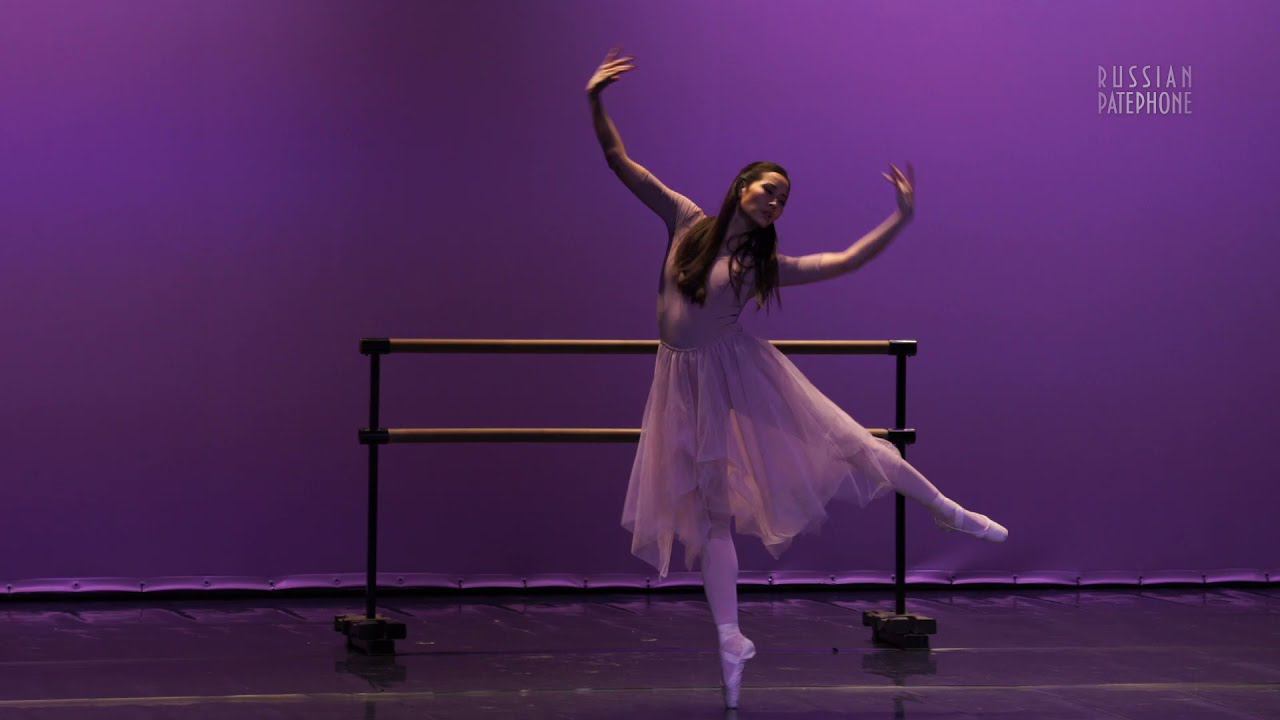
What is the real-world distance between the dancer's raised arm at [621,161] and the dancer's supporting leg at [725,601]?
0.69m

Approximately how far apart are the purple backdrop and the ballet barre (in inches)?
39.3

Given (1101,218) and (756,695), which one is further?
(1101,218)

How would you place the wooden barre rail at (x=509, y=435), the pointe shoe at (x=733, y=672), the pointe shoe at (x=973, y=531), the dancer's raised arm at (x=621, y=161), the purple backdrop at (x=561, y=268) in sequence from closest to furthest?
the pointe shoe at (x=733, y=672)
the dancer's raised arm at (x=621, y=161)
the pointe shoe at (x=973, y=531)
the wooden barre rail at (x=509, y=435)
the purple backdrop at (x=561, y=268)

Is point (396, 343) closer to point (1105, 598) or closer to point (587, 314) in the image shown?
point (587, 314)

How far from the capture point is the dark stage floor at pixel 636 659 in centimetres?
344

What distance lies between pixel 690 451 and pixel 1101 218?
263 centimetres

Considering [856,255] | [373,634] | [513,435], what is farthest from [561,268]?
[856,255]

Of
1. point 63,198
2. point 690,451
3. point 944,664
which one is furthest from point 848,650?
point 63,198

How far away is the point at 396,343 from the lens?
13.6ft

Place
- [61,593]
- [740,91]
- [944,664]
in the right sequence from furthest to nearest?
1. [740,91]
2. [61,593]
3. [944,664]

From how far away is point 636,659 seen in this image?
4035mm

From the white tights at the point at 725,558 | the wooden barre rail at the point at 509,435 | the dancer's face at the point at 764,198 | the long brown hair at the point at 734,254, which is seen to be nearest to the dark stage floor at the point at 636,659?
the white tights at the point at 725,558

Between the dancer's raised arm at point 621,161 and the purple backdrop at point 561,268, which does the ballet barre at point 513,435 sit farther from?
the purple backdrop at point 561,268

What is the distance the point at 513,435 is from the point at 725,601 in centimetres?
100
